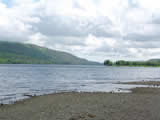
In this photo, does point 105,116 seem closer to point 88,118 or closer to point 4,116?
point 88,118

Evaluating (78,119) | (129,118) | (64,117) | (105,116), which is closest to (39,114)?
(64,117)

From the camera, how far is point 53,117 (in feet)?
70.1

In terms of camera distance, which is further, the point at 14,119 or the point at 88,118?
the point at 14,119

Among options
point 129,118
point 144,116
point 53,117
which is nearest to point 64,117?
point 53,117

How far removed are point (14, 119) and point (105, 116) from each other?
8.88m

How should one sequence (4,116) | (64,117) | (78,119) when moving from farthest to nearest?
1. (4,116)
2. (64,117)
3. (78,119)

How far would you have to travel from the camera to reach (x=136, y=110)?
24.1m

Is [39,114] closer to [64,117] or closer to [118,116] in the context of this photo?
[64,117]

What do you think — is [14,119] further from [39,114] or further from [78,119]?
[78,119]

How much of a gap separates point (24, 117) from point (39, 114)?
1.63 metres

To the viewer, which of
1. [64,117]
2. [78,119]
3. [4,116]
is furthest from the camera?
[4,116]

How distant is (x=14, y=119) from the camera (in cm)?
2145

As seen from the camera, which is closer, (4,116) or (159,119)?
(159,119)

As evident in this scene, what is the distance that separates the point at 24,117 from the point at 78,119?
6.14 meters
